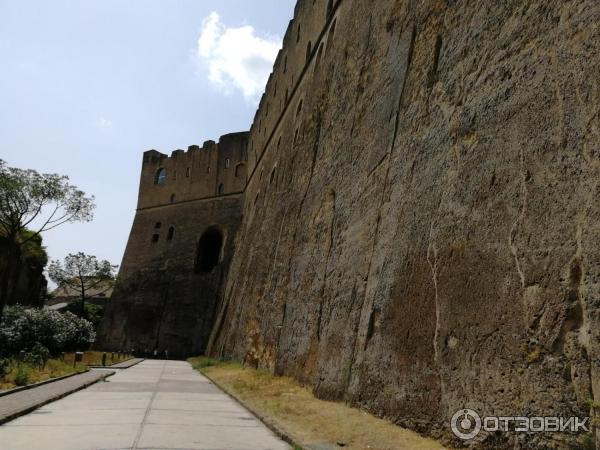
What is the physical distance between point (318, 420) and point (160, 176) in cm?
2995

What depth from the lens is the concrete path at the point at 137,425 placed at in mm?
4523

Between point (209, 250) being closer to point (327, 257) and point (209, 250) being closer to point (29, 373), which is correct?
point (29, 373)

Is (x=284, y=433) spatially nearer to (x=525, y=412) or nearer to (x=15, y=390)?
(x=525, y=412)

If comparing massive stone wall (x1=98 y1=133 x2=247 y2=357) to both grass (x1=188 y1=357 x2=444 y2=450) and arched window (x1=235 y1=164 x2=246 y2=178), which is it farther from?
grass (x1=188 y1=357 x2=444 y2=450)

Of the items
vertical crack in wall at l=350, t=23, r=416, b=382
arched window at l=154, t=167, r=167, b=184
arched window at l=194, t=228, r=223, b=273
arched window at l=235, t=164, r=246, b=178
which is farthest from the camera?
arched window at l=154, t=167, r=167, b=184

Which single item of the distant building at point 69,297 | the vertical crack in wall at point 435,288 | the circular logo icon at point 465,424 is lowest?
the distant building at point 69,297

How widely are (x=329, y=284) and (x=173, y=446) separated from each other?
437 cm

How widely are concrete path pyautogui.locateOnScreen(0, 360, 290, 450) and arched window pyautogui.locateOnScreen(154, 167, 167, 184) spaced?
25.6 meters

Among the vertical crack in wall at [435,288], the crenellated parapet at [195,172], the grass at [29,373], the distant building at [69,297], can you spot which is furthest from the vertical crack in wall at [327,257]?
the distant building at [69,297]

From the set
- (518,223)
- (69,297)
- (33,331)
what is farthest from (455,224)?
(69,297)

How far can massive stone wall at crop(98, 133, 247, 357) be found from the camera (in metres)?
26.9

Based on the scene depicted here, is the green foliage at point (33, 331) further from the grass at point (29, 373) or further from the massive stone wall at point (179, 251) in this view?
the massive stone wall at point (179, 251)

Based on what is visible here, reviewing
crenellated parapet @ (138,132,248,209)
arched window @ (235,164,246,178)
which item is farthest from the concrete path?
crenellated parapet @ (138,132,248,209)

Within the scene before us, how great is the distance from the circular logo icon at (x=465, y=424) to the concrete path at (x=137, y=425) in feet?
5.16
